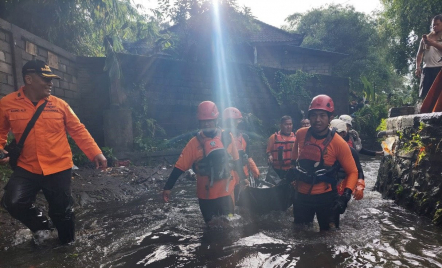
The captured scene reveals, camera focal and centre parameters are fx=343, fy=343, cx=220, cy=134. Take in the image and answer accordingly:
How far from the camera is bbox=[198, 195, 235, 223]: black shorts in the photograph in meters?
4.50

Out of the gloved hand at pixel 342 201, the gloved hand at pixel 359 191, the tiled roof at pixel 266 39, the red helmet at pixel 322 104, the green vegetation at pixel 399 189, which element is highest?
the tiled roof at pixel 266 39

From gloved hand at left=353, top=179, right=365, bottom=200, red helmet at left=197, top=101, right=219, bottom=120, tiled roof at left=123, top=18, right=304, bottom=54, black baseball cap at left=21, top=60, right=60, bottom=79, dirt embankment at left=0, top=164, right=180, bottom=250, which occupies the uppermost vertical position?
tiled roof at left=123, top=18, right=304, bottom=54

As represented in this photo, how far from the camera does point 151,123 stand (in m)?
12.3

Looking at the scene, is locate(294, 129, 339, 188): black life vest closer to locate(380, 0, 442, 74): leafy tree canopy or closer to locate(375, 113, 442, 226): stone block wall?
locate(375, 113, 442, 226): stone block wall

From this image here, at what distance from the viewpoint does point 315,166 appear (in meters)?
4.22

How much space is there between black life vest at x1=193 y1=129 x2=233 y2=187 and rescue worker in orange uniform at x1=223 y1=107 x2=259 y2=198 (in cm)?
89

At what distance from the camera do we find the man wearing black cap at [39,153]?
12.2 feet

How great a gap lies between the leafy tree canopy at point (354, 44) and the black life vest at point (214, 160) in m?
26.7

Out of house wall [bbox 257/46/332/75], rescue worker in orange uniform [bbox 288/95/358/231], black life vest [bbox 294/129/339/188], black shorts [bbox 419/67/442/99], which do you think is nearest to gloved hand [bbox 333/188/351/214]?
rescue worker in orange uniform [bbox 288/95/358/231]

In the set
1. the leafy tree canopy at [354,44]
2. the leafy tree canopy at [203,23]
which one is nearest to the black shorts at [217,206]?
the leafy tree canopy at [203,23]

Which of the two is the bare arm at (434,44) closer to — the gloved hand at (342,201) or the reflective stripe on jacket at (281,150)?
the reflective stripe on jacket at (281,150)

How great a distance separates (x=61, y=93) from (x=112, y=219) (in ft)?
19.9

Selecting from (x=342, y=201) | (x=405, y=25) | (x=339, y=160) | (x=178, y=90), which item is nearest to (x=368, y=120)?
(x=405, y=25)

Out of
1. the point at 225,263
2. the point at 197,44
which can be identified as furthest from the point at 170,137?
the point at 225,263
